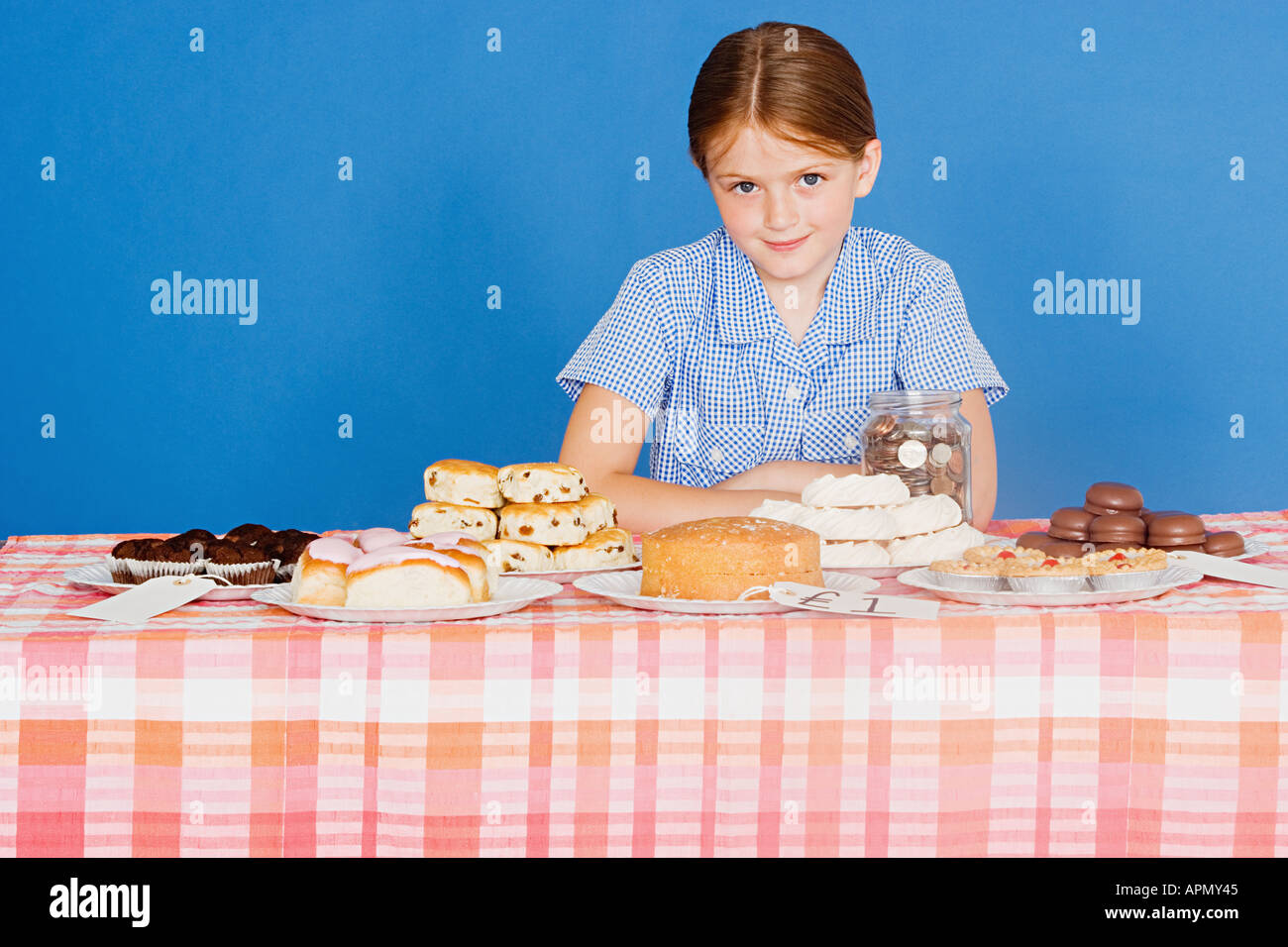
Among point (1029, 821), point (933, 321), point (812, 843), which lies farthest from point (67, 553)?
point (933, 321)

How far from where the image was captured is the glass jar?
1.66 meters

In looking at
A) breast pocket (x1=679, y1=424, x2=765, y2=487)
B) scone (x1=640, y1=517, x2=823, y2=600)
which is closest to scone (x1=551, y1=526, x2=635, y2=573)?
scone (x1=640, y1=517, x2=823, y2=600)

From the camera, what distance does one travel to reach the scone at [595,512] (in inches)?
60.3

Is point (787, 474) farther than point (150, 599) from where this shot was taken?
Yes

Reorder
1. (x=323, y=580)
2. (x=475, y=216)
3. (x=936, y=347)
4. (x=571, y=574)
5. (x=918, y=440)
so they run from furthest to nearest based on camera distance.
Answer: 1. (x=475, y=216)
2. (x=936, y=347)
3. (x=918, y=440)
4. (x=571, y=574)
5. (x=323, y=580)

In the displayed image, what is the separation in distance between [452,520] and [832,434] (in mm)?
1106

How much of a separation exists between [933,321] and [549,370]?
153 cm

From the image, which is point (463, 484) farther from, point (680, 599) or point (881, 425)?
point (881, 425)

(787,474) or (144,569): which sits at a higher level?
(787,474)

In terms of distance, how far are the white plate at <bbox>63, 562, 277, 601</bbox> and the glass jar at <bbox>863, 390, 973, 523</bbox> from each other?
795 mm

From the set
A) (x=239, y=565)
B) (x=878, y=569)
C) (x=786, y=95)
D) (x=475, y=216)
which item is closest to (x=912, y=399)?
(x=878, y=569)

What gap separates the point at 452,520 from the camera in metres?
1.49

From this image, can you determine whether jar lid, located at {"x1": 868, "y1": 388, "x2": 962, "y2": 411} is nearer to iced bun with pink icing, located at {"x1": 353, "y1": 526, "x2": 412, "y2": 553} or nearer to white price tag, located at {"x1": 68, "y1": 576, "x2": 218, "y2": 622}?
iced bun with pink icing, located at {"x1": 353, "y1": 526, "x2": 412, "y2": 553}

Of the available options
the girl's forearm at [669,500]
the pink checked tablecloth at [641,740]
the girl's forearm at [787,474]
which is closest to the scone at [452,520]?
the pink checked tablecloth at [641,740]
